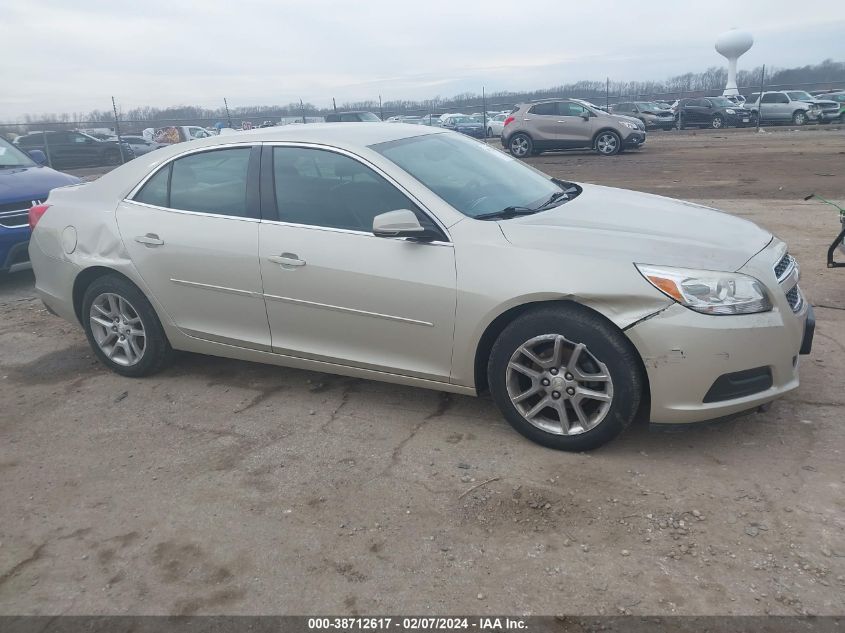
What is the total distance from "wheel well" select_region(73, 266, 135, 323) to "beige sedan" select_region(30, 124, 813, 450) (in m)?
0.01

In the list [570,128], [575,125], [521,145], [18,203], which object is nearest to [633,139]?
[575,125]

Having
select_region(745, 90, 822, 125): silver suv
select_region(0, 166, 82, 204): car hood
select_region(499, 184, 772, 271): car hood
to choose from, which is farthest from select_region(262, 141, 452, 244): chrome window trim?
select_region(745, 90, 822, 125): silver suv

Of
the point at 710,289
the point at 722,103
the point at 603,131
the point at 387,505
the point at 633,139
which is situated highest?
the point at 722,103

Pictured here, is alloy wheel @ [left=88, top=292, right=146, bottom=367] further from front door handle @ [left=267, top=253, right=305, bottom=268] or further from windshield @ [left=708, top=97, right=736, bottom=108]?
windshield @ [left=708, top=97, right=736, bottom=108]

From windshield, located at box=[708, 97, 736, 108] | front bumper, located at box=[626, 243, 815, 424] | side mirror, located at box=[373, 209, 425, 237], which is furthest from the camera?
windshield, located at box=[708, 97, 736, 108]

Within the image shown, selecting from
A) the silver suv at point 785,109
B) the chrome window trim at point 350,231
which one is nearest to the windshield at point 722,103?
the silver suv at point 785,109

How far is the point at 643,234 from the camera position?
3584 mm

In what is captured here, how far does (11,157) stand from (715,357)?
8.57m

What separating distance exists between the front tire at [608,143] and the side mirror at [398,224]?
701 inches

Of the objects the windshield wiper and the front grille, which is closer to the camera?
the front grille

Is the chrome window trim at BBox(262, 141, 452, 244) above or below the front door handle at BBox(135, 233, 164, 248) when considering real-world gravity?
above

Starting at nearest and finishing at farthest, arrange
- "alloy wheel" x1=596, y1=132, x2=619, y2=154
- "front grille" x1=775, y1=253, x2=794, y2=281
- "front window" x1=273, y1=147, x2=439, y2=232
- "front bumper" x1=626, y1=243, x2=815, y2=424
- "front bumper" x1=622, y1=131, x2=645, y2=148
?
"front bumper" x1=626, y1=243, x2=815, y2=424
"front grille" x1=775, y1=253, x2=794, y2=281
"front window" x1=273, y1=147, x2=439, y2=232
"front bumper" x1=622, y1=131, x2=645, y2=148
"alloy wheel" x1=596, y1=132, x2=619, y2=154

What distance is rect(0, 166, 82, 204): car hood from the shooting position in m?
7.53

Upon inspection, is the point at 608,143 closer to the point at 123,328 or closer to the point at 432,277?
the point at 123,328
